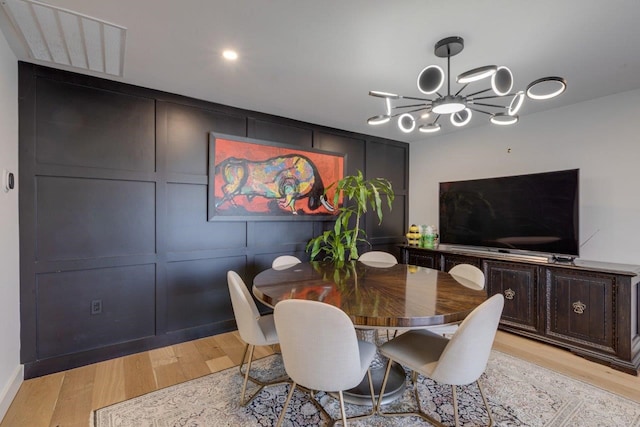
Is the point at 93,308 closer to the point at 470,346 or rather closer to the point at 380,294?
the point at 380,294

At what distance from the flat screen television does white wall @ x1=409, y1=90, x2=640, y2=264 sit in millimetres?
300

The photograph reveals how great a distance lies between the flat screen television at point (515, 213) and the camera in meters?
3.02

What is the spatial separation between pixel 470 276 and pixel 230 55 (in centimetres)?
250

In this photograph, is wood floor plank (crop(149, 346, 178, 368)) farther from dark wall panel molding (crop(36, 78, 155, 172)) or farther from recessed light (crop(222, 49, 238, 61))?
recessed light (crop(222, 49, 238, 61))

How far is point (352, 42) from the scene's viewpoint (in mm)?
2057

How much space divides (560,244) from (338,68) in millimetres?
2772

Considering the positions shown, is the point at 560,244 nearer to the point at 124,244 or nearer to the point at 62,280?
the point at 124,244

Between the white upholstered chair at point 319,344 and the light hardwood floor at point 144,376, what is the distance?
4.42 feet

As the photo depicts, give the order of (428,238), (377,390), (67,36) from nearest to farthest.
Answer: (67,36) → (377,390) → (428,238)

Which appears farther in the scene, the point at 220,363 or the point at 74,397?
the point at 220,363

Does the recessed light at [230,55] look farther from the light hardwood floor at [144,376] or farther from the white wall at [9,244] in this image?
the light hardwood floor at [144,376]

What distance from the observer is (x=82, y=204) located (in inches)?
100

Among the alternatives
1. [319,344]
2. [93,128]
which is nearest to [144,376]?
[319,344]

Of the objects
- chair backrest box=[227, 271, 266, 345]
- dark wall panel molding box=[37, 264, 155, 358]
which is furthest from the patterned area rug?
dark wall panel molding box=[37, 264, 155, 358]
